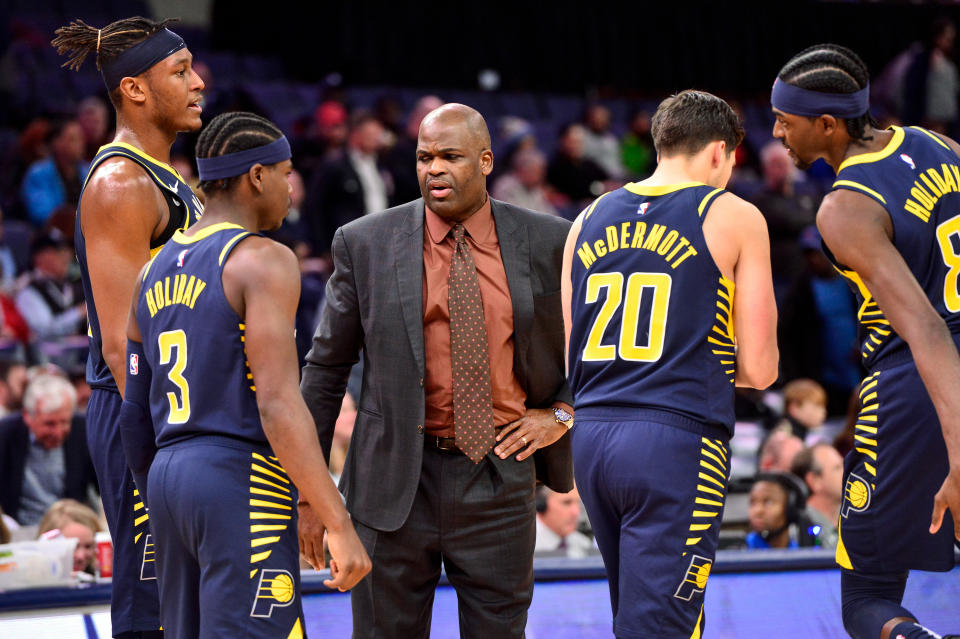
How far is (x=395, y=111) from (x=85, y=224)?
691cm

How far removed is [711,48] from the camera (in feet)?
44.5

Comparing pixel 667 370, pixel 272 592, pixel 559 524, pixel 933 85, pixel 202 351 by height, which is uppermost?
pixel 933 85

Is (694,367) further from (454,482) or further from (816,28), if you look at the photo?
(816,28)

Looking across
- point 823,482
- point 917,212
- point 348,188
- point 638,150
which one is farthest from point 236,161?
point 638,150

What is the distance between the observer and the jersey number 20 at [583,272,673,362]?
3158mm

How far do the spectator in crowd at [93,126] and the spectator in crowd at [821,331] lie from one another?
5.20 m

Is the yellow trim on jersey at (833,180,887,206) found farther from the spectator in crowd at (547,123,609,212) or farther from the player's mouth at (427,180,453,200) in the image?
the spectator in crowd at (547,123,609,212)

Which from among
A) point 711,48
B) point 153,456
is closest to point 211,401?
point 153,456

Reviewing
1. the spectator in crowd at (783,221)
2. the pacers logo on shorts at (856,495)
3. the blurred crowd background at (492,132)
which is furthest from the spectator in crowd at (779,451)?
the pacers logo on shorts at (856,495)

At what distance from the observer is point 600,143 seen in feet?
37.3

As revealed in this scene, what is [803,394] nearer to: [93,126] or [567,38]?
[93,126]

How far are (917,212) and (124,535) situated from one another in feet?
8.02

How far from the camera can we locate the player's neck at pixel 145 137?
3648mm

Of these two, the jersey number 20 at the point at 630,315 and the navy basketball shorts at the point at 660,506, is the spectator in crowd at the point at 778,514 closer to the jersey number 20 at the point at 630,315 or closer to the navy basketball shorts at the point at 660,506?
the navy basketball shorts at the point at 660,506
